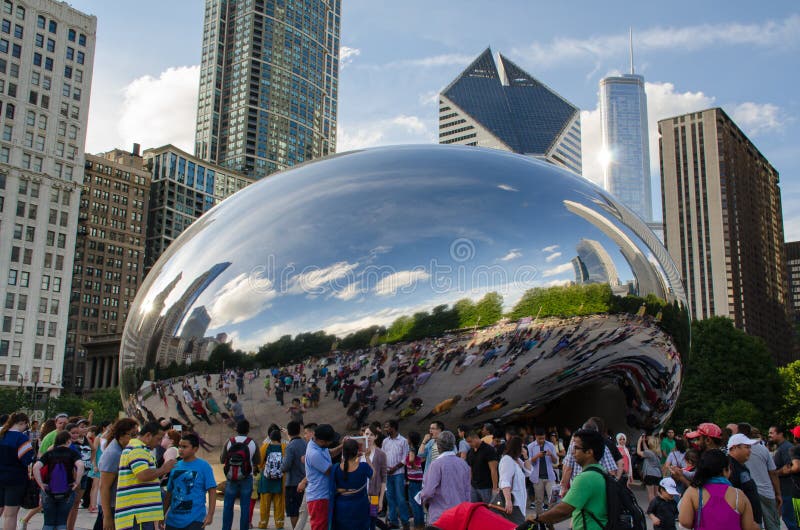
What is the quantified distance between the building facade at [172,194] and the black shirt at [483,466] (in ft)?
384

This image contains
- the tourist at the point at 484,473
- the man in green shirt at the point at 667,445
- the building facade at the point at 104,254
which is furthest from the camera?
the building facade at the point at 104,254

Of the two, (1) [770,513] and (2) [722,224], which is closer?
(1) [770,513]

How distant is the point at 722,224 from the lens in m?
131

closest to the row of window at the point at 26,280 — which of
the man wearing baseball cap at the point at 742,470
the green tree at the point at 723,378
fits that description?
the green tree at the point at 723,378

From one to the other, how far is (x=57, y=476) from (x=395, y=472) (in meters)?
3.75

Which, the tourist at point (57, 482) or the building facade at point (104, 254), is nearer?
the tourist at point (57, 482)

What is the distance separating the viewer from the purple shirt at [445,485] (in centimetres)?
656

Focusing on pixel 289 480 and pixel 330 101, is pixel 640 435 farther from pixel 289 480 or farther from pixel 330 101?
pixel 330 101

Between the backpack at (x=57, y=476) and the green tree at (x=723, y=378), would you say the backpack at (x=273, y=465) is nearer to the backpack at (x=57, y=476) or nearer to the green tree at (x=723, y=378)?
the backpack at (x=57, y=476)

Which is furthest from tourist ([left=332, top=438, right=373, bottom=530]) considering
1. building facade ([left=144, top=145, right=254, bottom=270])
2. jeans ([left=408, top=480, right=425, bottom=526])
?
building facade ([left=144, top=145, right=254, bottom=270])

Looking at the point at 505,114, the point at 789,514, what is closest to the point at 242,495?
the point at 789,514

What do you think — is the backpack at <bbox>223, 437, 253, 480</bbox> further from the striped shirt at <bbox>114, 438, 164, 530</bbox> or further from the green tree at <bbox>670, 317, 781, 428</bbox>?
the green tree at <bbox>670, 317, 781, 428</bbox>

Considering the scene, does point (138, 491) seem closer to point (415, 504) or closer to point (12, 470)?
point (12, 470)

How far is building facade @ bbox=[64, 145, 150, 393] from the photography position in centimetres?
9975
